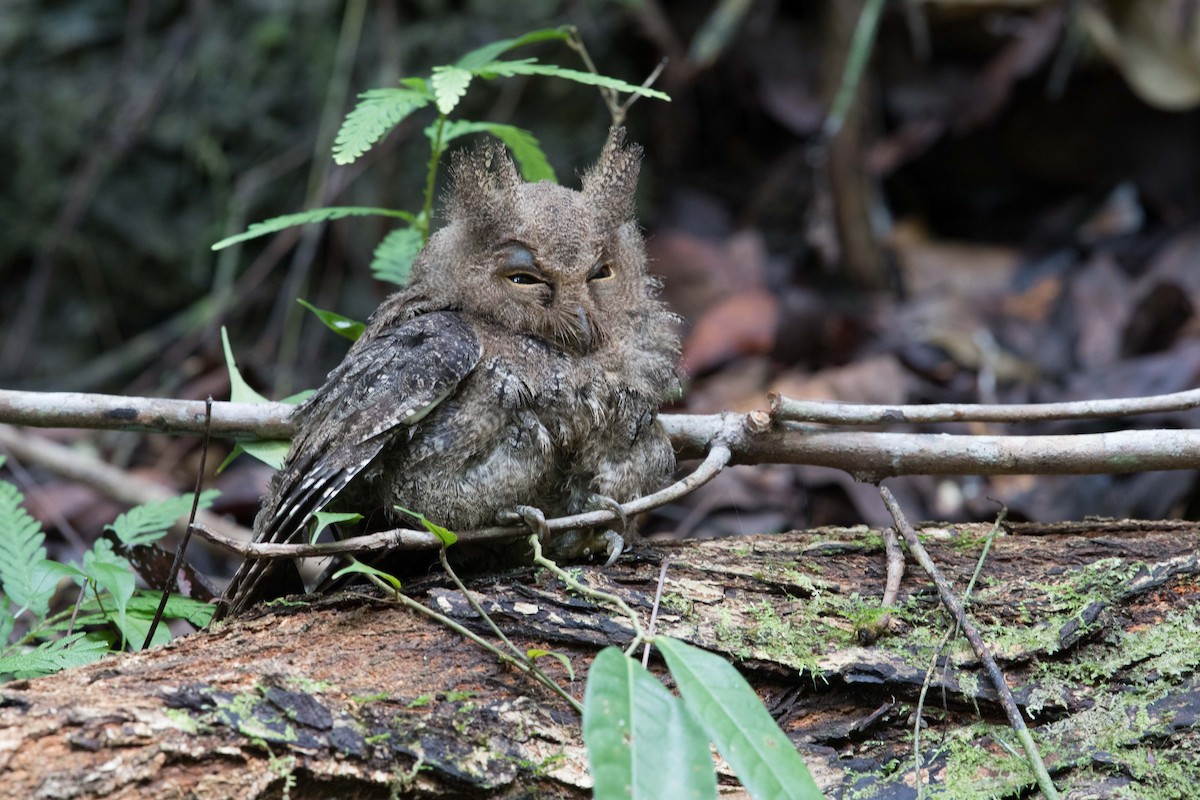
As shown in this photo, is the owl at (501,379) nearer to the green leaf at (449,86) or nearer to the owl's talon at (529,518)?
the owl's talon at (529,518)

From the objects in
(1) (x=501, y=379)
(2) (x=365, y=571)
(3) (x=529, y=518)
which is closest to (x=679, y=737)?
(2) (x=365, y=571)

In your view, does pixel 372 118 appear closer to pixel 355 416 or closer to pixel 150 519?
pixel 355 416

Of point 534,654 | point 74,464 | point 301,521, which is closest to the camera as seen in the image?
point 534,654

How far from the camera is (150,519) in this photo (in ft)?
8.62

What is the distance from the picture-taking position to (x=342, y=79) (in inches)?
223

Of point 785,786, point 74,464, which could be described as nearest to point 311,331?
point 74,464

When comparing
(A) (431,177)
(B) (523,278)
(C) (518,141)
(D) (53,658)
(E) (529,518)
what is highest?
(C) (518,141)

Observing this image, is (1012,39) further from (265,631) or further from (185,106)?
(265,631)

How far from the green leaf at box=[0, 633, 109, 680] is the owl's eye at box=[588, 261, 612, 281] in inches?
53.4

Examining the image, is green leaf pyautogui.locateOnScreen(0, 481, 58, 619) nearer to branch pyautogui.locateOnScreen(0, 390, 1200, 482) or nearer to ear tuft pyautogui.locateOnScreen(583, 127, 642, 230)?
branch pyautogui.locateOnScreen(0, 390, 1200, 482)

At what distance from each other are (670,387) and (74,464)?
2820mm

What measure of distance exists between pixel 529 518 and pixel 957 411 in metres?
1.04

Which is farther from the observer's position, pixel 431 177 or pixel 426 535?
pixel 431 177

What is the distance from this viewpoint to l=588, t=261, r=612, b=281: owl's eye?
2738 millimetres
